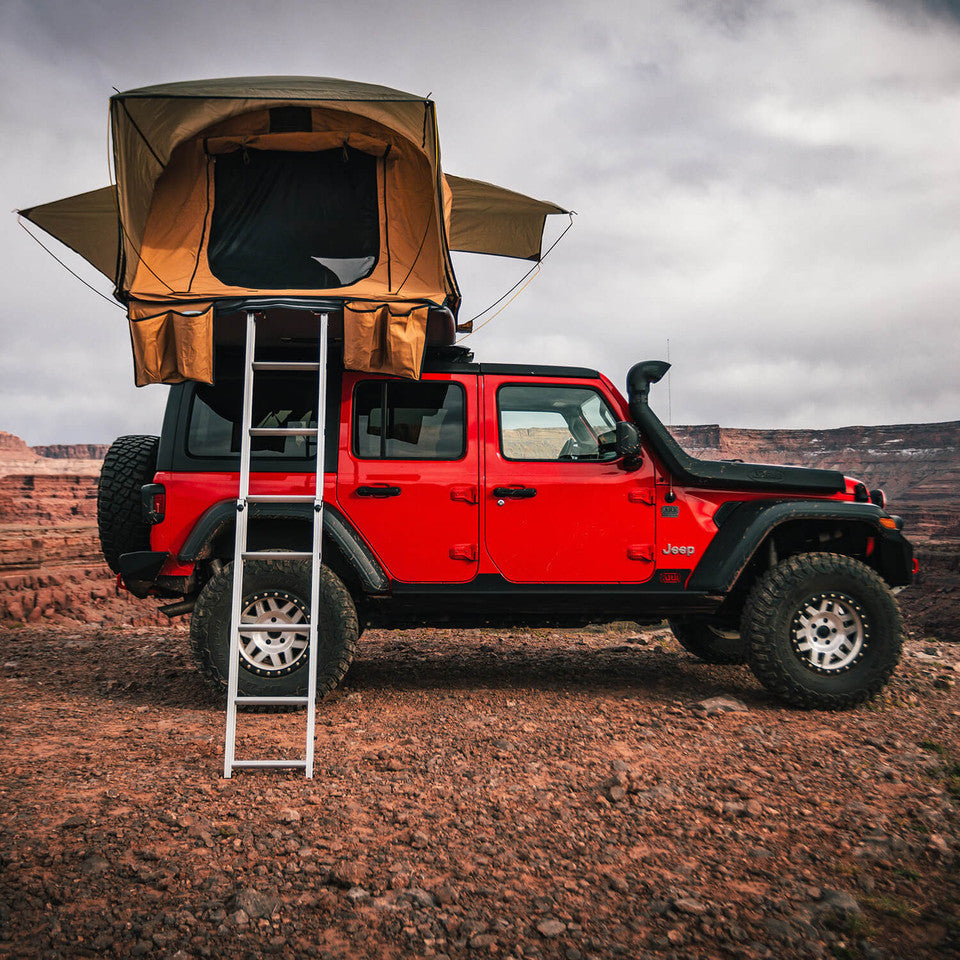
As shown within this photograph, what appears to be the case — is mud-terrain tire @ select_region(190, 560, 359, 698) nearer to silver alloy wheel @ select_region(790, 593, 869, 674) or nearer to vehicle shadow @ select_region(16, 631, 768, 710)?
vehicle shadow @ select_region(16, 631, 768, 710)

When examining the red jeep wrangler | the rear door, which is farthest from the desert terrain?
the rear door

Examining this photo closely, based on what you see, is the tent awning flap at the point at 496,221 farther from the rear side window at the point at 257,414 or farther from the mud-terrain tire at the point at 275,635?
the mud-terrain tire at the point at 275,635

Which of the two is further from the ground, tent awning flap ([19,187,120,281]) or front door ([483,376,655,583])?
tent awning flap ([19,187,120,281])

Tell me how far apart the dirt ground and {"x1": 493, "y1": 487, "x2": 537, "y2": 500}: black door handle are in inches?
52.6

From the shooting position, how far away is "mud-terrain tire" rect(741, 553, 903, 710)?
176 inches

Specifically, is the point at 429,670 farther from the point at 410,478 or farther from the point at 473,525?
the point at 410,478

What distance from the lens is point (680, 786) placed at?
130 inches

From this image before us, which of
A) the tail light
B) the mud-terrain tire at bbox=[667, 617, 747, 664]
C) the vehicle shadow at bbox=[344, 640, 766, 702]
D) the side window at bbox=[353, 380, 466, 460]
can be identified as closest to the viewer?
the tail light

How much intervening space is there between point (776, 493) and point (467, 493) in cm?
206

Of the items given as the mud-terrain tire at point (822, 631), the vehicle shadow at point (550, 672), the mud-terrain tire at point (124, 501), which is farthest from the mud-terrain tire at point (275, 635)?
the mud-terrain tire at point (822, 631)

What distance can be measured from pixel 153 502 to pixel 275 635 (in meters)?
1.12

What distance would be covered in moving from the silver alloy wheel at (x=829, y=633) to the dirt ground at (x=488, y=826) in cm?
33

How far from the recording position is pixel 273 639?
437 centimetres

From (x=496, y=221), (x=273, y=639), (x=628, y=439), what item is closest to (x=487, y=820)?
(x=273, y=639)
